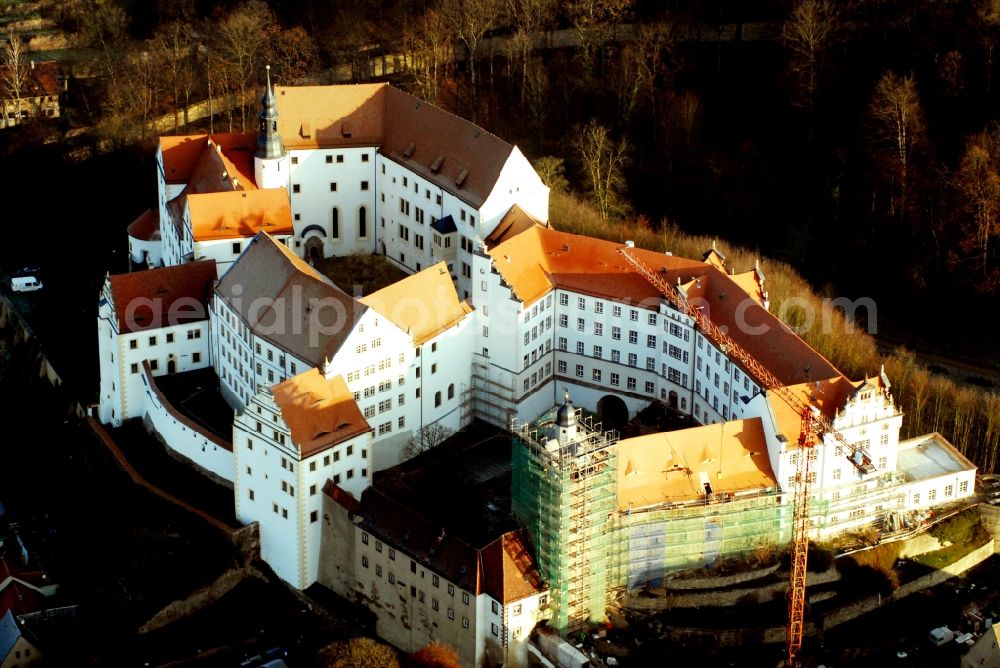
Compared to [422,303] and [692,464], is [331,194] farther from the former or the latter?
[692,464]

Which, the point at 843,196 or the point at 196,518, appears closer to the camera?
the point at 196,518

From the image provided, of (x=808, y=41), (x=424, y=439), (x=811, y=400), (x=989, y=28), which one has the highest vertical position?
(x=989, y=28)

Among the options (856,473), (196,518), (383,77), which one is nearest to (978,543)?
(856,473)

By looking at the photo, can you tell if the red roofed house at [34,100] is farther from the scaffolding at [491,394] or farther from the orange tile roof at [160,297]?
the scaffolding at [491,394]

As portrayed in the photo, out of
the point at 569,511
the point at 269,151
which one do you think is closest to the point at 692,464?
the point at 569,511

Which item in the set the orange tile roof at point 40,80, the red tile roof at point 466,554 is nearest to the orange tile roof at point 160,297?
the red tile roof at point 466,554

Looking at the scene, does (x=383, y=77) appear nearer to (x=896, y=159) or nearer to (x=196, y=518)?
(x=896, y=159)
